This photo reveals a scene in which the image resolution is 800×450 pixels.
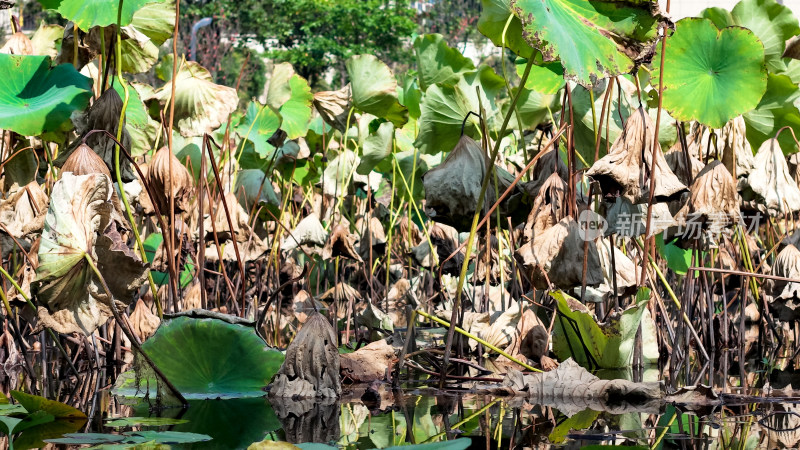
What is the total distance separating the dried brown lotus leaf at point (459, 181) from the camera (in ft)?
6.81

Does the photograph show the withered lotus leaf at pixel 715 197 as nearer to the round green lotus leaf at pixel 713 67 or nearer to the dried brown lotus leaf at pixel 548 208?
the round green lotus leaf at pixel 713 67

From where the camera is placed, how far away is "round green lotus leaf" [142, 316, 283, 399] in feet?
5.75

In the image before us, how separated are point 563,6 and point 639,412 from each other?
75 cm

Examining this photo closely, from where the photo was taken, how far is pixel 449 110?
2.71 metres

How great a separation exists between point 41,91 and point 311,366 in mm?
947

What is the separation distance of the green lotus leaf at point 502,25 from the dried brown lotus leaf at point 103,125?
2.87 feet

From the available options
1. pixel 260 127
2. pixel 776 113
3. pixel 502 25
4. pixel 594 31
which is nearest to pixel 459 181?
pixel 502 25

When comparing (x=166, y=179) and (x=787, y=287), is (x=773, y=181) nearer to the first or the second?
(x=787, y=287)

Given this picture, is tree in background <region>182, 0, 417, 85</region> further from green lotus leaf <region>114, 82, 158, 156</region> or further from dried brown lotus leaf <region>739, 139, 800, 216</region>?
dried brown lotus leaf <region>739, 139, 800, 216</region>

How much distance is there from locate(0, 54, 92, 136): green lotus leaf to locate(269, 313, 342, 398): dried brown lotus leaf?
758 millimetres

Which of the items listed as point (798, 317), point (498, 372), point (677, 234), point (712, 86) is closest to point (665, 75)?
point (712, 86)

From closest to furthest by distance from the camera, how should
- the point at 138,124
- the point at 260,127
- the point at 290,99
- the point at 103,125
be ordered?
the point at 103,125
the point at 138,124
the point at 290,99
the point at 260,127

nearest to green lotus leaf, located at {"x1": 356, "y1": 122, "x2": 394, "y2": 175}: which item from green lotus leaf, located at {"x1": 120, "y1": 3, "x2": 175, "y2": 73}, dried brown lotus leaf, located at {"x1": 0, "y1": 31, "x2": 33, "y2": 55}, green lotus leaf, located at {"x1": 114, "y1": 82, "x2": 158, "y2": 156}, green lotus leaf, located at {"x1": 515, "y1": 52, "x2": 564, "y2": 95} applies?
green lotus leaf, located at {"x1": 114, "y1": 82, "x2": 158, "y2": 156}

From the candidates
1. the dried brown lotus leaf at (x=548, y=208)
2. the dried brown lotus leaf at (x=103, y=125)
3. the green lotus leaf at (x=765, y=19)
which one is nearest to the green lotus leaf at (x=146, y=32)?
the dried brown lotus leaf at (x=103, y=125)
